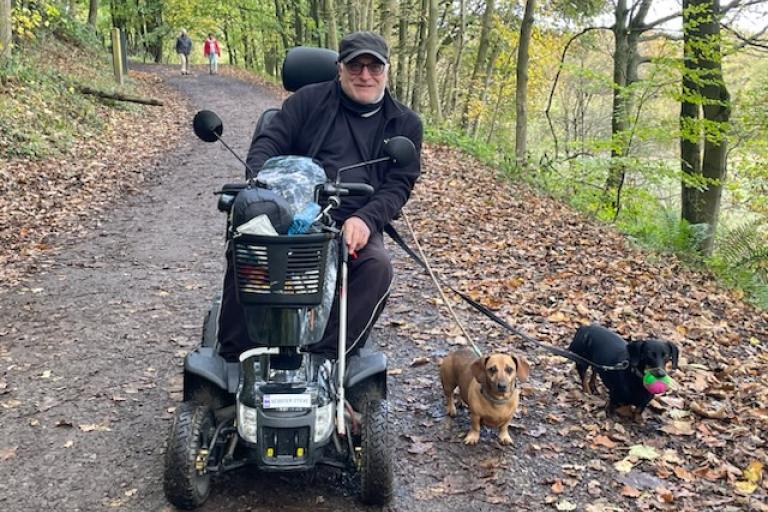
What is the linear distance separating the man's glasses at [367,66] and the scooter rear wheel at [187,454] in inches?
82.4

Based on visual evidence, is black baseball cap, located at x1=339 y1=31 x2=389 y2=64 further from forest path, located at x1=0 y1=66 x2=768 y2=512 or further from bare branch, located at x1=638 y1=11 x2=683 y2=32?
bare branch, located at x1=638 y1=11 x2=683 y2=32

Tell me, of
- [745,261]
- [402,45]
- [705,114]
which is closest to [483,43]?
[402,45]

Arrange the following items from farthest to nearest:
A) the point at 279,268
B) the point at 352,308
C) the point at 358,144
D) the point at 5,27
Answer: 1. the point at 5,27
2. the point at 358,144
3. the point at 352,308
4. the point at 279,268

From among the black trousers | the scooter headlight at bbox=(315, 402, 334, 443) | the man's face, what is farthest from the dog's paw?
the man's face

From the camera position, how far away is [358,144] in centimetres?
414

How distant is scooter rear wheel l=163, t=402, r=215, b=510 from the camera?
3020mm

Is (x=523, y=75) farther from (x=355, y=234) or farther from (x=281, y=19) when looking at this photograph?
(x=281, y=19)

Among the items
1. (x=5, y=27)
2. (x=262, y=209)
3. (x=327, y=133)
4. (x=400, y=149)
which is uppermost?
(x=5, y=27)

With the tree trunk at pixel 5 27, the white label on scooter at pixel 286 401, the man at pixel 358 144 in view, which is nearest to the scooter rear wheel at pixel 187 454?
the white label on scooter at pixel 286 401

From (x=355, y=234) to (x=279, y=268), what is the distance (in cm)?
74

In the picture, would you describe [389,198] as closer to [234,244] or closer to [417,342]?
[234,244]

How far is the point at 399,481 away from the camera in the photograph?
12.3 ft

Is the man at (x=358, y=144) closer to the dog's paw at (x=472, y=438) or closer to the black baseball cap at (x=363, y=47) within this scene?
the black baseball cap at (x=363, y=47)

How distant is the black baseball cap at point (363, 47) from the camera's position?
12.6 ft
